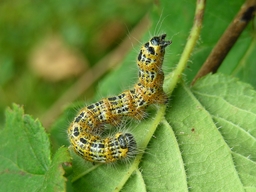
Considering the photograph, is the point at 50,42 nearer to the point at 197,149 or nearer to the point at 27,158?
the point at 27,158

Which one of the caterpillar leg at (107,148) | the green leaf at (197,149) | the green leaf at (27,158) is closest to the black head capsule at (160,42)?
the green leaf at (197,149)

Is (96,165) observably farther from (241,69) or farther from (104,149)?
(241,69)

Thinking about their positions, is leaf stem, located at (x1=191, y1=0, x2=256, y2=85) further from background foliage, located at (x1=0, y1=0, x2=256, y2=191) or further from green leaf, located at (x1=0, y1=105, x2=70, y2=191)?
green leaf, located at (x1=0, y1=105, x2=70, y2=191)

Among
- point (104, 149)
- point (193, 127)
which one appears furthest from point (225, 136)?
point (104, 149)

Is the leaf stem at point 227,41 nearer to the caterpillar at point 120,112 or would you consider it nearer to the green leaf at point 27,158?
the caterpillar at point 120,112

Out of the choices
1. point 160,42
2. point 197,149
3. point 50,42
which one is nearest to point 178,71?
point 160,42

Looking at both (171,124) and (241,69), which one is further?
(241,69)
